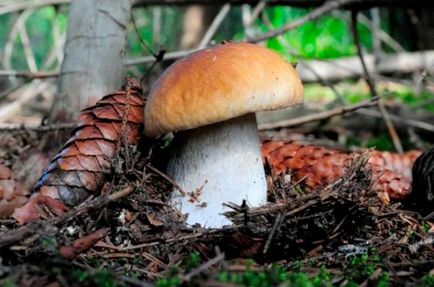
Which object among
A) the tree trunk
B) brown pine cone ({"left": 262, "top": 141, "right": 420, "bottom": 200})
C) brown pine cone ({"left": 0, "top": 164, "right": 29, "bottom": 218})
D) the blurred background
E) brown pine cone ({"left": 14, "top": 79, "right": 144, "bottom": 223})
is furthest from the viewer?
the blurred background

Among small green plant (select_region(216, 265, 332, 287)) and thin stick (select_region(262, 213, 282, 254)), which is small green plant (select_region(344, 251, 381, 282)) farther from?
thin stick (select_region(262, 213, 282, 254))

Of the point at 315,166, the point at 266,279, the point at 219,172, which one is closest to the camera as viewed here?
the point at 266,279

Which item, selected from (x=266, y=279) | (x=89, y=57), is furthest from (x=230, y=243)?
(x=89, y=57)

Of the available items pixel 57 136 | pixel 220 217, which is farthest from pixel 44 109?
pixel 220 217

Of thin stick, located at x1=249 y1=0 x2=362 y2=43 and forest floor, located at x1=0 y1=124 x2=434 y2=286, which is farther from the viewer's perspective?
thin stick, located at x1=249 y1=0 x2=362 y2=43

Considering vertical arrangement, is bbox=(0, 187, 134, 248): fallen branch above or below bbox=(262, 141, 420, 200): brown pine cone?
above

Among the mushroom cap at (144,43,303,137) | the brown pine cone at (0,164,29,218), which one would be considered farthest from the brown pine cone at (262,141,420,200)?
the brown pine cone at (0,164,29,218)

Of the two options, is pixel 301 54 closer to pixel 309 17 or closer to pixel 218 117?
pixel 309 17

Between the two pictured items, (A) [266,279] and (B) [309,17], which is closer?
(A) [266,279]

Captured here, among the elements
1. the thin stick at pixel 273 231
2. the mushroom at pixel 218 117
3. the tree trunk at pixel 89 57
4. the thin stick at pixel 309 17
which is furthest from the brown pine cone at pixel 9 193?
the thin stick at pixel 309 17
